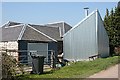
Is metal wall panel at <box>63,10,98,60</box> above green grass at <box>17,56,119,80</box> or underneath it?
above

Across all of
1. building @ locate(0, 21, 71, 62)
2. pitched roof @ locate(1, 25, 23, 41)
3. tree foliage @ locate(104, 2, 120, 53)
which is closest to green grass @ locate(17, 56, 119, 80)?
building @ locate(0, 21, 71, 62)

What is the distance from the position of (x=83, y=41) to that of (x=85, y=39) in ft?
1.01

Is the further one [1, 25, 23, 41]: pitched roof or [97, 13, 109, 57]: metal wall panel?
[97, 13, 109, 57]: metal wall panel

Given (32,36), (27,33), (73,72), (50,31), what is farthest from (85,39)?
(73,72)

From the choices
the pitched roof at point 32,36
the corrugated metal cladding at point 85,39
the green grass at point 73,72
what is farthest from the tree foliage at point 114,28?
the green grass at point 73,72

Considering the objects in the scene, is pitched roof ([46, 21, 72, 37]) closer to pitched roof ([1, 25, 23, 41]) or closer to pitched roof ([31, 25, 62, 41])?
pitched roof ([31, 25, 62, 41])

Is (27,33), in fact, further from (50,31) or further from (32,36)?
(50,31)

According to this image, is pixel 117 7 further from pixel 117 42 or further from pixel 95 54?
pixel 95 54

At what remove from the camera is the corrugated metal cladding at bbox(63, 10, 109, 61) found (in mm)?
28797

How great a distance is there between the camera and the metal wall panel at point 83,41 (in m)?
28.8

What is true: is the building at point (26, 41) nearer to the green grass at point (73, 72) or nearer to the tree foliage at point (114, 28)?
the green grass at point (73, 72)

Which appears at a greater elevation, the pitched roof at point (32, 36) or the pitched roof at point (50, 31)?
the pitched roof at point (50, 31)

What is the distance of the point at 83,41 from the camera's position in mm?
29125

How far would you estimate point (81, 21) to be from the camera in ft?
96.5
